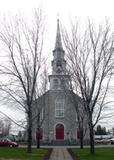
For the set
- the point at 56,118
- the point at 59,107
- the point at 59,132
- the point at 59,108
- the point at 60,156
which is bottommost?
the point at 60,156

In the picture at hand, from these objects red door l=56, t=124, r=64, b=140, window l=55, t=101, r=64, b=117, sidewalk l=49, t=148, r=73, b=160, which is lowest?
sidewalk l=49, t=148, r=73, b=160

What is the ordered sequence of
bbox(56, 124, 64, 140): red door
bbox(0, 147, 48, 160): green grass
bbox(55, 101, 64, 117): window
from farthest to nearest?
bbox(55, 101, 64, 117): window → bbox(56, 124, 64, 140): red door → bbox(0, 147, 48, 160): green grass

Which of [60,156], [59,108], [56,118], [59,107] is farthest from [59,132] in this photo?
[60,156]

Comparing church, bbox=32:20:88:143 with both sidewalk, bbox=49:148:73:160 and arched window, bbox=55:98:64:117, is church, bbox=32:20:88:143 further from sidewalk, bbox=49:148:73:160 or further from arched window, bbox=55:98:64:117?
sidewalk, bbox=49:148:73:160

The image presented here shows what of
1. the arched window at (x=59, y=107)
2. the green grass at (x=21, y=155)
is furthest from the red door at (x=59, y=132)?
the green grass at (x=21, y=155)

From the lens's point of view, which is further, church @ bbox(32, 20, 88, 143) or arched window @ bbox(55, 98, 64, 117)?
arched window @ bbox(55, 98, 64, 117)

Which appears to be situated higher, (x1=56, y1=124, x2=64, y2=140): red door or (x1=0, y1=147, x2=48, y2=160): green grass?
(x1=56, y1=124, x2=64, y2=140): red door

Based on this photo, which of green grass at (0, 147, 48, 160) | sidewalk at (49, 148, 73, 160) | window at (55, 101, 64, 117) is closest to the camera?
green grass at (0, 147, 48, 160)

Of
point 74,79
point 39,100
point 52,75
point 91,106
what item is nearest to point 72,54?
point 74,79

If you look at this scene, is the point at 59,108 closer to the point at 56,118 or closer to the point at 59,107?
the point at 59,107

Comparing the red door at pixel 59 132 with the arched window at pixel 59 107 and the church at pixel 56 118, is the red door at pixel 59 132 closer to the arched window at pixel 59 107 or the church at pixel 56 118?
the church at pixel 56 118

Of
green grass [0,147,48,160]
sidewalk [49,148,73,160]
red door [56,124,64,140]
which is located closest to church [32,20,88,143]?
red door [56,124,64,140]

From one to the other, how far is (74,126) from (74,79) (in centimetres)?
3478

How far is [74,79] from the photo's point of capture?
29312 millimetres
